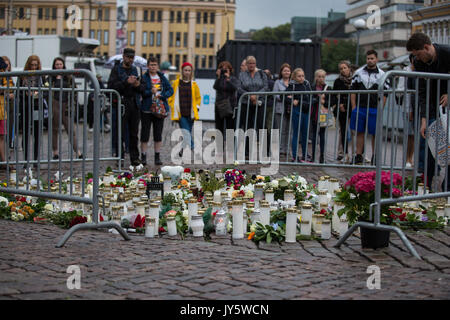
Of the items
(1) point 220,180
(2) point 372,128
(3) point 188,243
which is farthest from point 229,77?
(3) point 188,243

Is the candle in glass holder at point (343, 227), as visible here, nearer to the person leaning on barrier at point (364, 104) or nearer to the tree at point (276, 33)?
the person leaning on barrier at point (364, 104)

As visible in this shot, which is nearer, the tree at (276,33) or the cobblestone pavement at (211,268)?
the cobblestone pavement at (211,268)

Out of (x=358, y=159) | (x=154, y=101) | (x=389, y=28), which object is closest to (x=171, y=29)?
(x=389, y=28)

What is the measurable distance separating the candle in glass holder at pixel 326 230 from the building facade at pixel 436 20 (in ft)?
39.4

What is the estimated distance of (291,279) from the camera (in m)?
5.10

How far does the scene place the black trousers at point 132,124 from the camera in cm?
1327

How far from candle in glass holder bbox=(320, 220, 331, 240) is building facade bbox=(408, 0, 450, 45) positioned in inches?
473

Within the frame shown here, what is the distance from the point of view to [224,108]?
51.9ft

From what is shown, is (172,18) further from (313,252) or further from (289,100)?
(313,252)

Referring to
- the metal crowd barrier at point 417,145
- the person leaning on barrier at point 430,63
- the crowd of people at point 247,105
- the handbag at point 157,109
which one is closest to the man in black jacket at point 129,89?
the crowd of people at point 247,105

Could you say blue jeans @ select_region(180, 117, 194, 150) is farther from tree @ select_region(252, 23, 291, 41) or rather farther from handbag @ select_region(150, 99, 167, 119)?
tree @ select_region(252, 23, 291, 41)

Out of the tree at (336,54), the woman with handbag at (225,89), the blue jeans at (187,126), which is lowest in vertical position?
the blue jeans at (187,126)

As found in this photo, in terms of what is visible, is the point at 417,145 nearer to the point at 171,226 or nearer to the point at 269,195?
the point at 269,195

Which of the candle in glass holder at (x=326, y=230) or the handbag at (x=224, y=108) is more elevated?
the handbag at (x=224, y=108)
